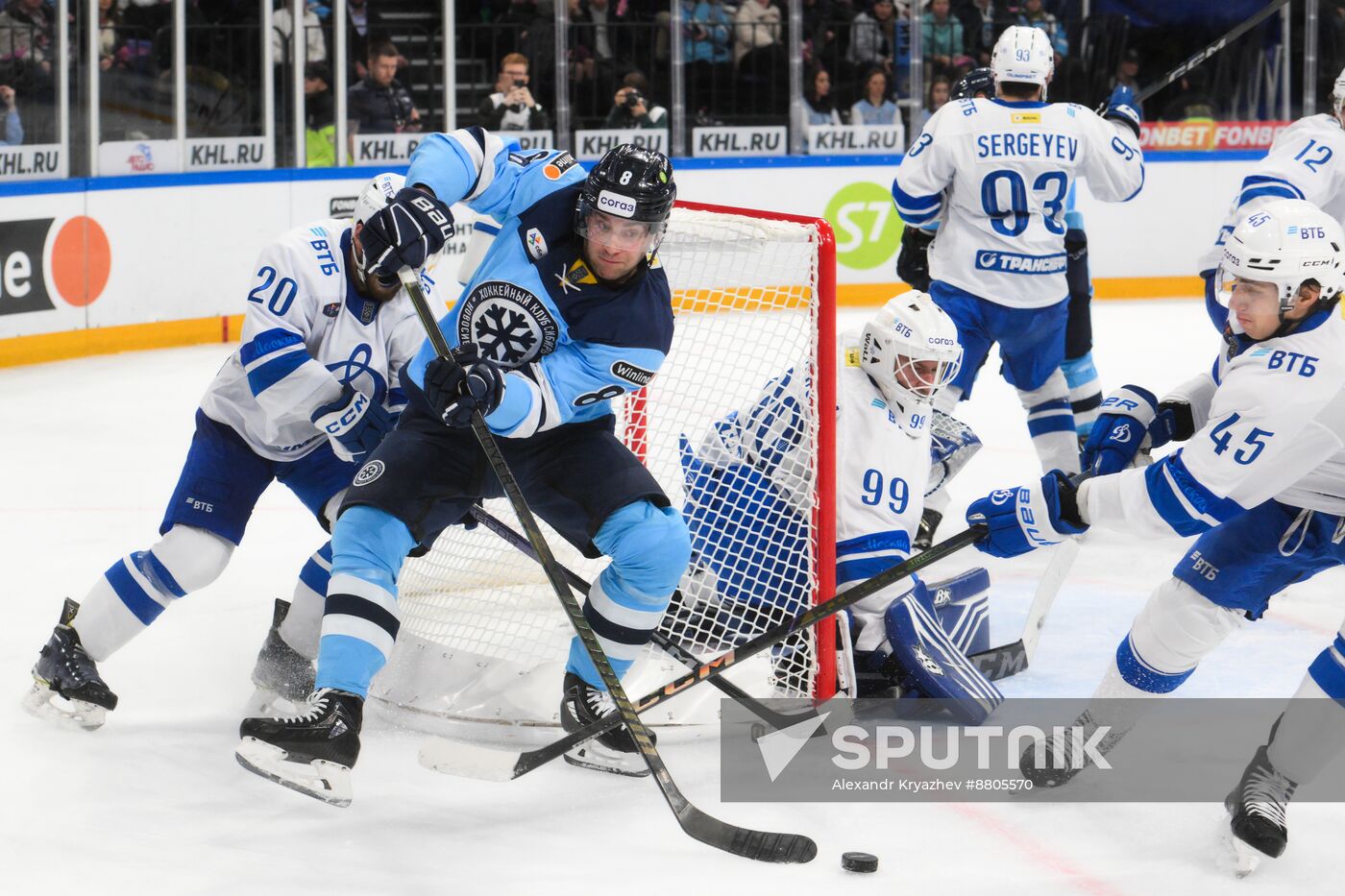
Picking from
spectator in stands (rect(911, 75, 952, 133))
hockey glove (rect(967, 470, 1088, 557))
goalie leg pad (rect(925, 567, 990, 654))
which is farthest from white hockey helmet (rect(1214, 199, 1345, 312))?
spectator in stands (rect(911, 75, 952, 133))

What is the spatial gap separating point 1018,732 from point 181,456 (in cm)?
327

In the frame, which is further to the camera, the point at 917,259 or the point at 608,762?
the point at 917,259

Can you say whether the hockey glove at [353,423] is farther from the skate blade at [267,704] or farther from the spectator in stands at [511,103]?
the spectator in stands at [511,103]

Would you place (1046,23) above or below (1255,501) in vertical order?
above

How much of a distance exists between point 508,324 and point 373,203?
1.18ft

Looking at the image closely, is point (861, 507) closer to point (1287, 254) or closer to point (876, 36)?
point (1287, 254)

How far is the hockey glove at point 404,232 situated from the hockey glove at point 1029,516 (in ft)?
3.32

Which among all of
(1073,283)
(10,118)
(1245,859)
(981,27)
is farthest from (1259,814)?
(981,27)

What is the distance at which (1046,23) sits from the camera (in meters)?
9.51

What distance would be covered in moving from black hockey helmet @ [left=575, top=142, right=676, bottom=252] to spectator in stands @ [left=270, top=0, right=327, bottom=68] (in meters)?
5.35

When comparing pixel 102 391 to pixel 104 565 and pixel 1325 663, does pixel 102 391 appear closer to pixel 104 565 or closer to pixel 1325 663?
pixel 104 565

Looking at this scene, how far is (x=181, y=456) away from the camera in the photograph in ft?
18.3

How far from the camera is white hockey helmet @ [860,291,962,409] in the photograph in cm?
339


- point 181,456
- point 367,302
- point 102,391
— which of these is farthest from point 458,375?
point 102,391
